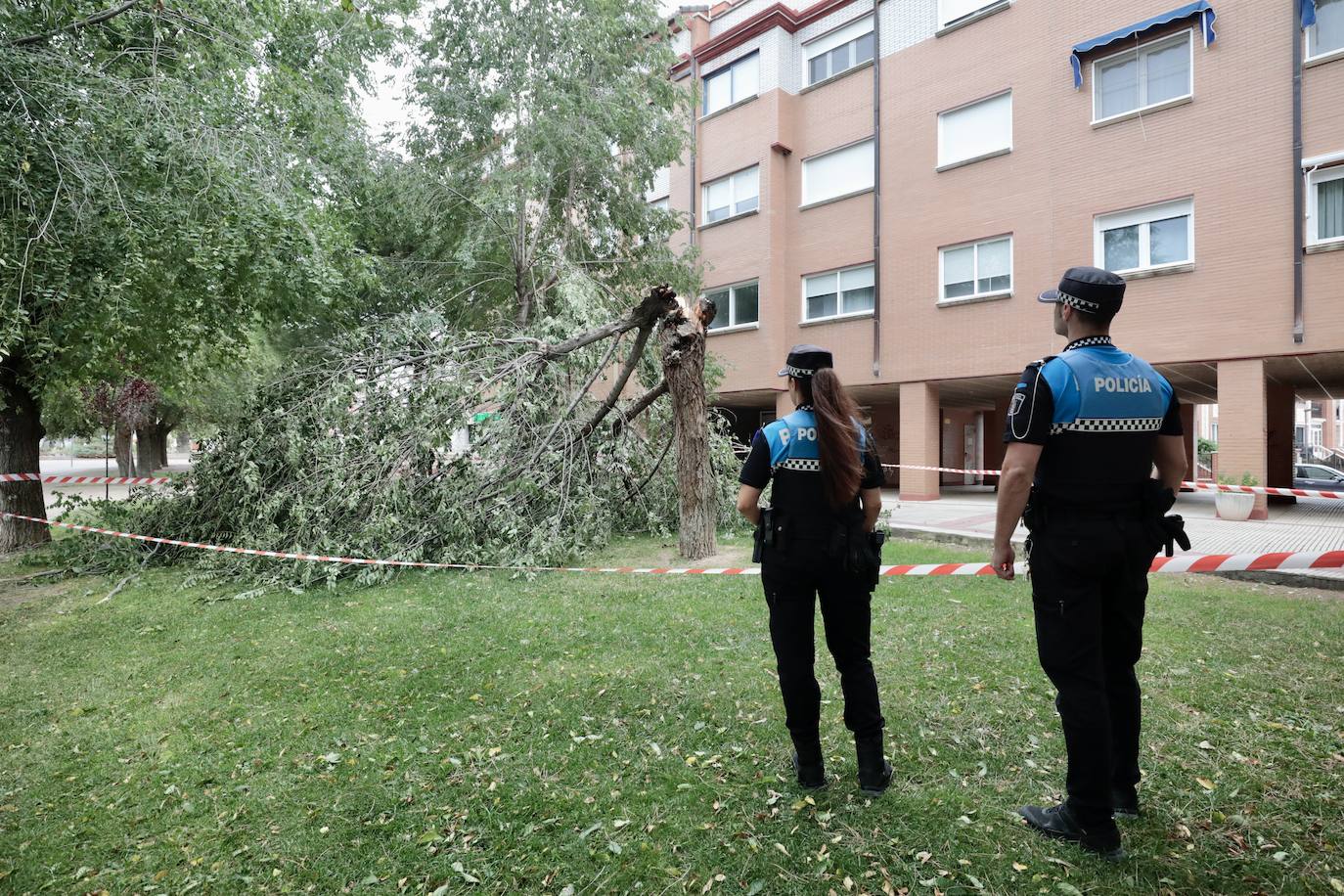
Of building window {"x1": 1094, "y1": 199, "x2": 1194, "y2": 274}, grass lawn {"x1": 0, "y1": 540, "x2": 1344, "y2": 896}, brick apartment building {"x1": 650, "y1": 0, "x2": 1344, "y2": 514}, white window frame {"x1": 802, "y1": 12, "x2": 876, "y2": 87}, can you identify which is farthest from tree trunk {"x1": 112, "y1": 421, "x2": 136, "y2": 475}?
building window {"x1": 1094, "y1": 199, "x2": 1194, "y2": 274}

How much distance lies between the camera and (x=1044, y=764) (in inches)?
131

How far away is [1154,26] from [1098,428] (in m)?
14.3

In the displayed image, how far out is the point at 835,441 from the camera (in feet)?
9.70

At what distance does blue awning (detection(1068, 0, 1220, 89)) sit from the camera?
12.3 metres

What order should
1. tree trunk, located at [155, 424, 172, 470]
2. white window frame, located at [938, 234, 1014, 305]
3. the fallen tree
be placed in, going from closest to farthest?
the fallen tree
white window frame, located at [938, 234, 1014, 305]
tree trunk, located at [155, 424, 172, 470]

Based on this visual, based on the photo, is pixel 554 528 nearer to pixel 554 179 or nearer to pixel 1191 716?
pixel 1191 716

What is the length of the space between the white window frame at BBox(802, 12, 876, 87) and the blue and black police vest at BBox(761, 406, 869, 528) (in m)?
16.9

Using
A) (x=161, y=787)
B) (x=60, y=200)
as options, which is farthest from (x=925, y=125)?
(x=161, y=787)

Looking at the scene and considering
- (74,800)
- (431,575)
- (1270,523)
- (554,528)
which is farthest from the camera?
(1270,523)

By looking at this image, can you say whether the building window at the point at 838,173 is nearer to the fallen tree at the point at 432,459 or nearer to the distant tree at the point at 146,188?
the fallen tree at the point at 432,459

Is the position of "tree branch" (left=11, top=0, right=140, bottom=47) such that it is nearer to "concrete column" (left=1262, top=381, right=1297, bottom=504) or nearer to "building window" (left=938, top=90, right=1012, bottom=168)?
"building window" (left=938, top=90, right=1012, bottom=168)

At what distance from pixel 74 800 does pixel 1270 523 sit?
1471cm

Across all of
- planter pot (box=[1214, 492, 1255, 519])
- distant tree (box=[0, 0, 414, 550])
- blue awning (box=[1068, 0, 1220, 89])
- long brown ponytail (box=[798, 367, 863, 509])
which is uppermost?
blue awning (box=[1068, 0, 1220, 89])

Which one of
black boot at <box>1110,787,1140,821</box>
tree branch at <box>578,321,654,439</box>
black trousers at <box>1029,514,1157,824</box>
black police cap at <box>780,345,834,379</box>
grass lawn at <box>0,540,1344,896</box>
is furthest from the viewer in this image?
tree branch at <box>578,321,654,439</box>
